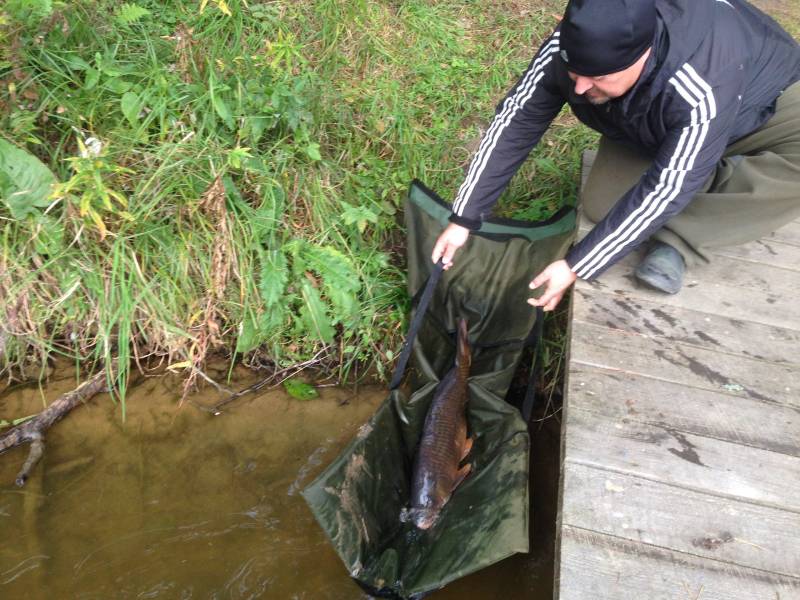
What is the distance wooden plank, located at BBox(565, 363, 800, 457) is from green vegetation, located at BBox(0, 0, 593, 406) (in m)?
1.48

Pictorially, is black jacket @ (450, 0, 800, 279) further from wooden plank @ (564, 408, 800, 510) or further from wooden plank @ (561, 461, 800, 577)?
wooden plank @ (561, 461, 800, 577)

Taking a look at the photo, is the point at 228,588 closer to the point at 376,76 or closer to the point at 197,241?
the point at 197,241

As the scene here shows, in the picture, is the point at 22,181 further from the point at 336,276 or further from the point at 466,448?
the point at 466,448

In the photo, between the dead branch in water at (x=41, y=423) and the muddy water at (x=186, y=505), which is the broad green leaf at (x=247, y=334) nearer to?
the muddy water at (x=186, y=505)

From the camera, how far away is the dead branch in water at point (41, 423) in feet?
10.0

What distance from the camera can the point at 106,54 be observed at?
329cm

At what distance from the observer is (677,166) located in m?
2.30

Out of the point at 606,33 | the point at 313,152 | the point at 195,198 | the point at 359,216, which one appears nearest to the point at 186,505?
the point at 195,198

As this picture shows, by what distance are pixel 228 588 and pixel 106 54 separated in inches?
109

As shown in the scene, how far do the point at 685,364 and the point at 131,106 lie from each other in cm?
289

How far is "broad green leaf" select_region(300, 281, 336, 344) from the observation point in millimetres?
3357

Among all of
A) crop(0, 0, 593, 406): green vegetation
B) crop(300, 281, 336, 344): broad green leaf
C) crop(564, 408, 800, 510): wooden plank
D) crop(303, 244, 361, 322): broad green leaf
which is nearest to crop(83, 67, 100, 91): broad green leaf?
crop(0, 0, 593, 406): green vegetation

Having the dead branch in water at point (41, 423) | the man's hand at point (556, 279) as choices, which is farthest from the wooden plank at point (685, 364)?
the dead branch in water at point (41, 423)

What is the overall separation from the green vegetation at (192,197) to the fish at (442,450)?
0.64 m
